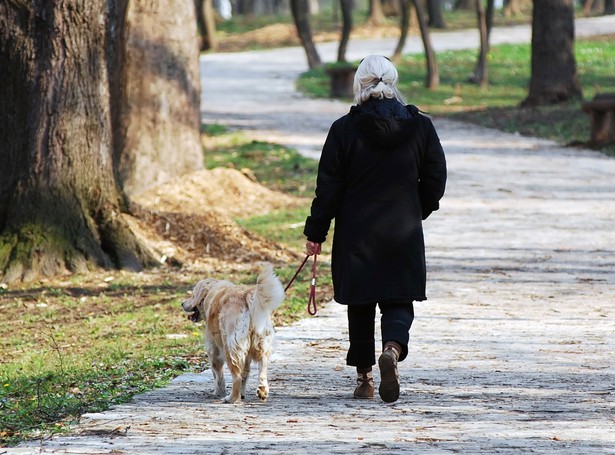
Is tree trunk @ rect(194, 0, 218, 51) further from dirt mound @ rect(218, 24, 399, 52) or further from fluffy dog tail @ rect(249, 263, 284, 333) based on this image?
fluffy dog tail @ rect(249, 263, 284, 333)

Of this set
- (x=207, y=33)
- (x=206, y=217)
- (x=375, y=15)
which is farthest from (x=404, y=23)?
(x=206, y=217)

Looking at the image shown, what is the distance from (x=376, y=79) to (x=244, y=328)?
164cm

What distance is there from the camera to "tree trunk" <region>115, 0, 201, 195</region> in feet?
55.7

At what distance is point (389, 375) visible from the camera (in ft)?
22.2

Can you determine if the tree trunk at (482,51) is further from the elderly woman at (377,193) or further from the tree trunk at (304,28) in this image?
the elderly woman at (377,193)

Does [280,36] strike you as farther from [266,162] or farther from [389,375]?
[389,375]

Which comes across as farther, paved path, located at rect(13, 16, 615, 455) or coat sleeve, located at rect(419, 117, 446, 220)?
coat sleeve, located at rect(419, 117, 446, 220)

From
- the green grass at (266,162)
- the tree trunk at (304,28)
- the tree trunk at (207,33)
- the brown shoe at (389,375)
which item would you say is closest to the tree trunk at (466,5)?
the tree trunk at (207,33)

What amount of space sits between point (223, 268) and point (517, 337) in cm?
444

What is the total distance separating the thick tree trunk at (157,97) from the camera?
1697cm

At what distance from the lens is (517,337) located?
9281 millimetres

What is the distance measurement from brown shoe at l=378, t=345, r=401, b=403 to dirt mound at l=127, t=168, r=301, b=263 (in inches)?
254

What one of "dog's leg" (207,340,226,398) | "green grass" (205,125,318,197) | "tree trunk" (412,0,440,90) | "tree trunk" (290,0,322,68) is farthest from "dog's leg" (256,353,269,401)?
"tree trunk" (290,0,322,68)

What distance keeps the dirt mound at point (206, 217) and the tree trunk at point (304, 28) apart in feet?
66.2
